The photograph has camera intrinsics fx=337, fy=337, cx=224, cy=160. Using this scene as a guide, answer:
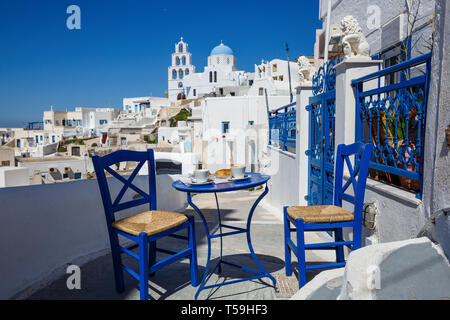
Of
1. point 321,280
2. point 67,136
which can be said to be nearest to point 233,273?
point 321,280

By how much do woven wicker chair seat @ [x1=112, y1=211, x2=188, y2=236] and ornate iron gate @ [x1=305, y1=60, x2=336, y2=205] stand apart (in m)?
2.17

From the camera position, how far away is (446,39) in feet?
5.95

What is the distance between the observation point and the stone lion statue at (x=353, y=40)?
10.2ft

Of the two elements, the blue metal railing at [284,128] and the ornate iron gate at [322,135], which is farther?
the blue metal railing at [284,128]

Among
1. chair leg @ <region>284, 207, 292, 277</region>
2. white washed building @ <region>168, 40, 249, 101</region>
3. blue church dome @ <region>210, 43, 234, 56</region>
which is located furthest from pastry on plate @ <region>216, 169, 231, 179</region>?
blue church dome @ <region>210, 43, 234, 56</region>

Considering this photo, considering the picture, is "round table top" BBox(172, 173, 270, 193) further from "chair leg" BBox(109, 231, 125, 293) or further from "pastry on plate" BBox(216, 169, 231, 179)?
"chair leg" BBox(109, 231, 125, 293)

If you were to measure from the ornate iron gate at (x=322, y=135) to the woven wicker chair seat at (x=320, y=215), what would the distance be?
156cm

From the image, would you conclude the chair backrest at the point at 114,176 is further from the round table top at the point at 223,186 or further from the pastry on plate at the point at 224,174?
the pastry on plate at the point at 224,174

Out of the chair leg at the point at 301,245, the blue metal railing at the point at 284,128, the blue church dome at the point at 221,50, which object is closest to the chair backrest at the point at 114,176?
the chair leg at the point at 301,245

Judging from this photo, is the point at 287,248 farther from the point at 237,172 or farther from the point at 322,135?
the point at 322,135

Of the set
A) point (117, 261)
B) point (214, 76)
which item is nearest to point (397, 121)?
point (117, 261)

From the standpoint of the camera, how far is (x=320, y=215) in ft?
7.48
